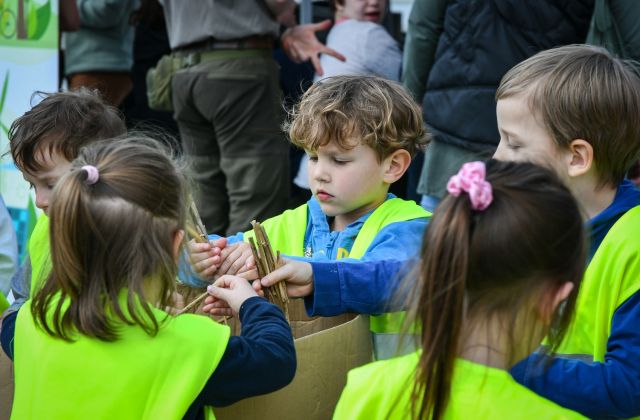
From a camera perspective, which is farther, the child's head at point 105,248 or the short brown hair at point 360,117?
the short brown hair at point 360,117

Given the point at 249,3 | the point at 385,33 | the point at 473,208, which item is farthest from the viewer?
the point at 385,33

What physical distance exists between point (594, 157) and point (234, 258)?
34.1 inches

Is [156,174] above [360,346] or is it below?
above

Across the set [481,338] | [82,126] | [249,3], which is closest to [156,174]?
[481,338]

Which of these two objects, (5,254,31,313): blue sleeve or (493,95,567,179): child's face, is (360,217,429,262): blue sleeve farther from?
(5,254,31,313): blue sleeve

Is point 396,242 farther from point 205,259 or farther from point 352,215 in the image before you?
point 205,259

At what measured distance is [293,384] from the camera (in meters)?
2.12

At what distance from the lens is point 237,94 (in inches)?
176

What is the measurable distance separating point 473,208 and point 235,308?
0.65 m

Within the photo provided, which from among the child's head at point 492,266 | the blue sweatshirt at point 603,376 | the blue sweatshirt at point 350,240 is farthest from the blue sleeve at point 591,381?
the blue sweatshirt at point 350,240

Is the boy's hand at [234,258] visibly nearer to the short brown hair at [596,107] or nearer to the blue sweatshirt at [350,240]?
the blue sweatshirt at [350,240]

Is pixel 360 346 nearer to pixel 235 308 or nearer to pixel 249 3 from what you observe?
pixel 235 308

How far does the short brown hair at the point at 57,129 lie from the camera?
111 inches

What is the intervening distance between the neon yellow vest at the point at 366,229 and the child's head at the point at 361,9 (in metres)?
2.14
